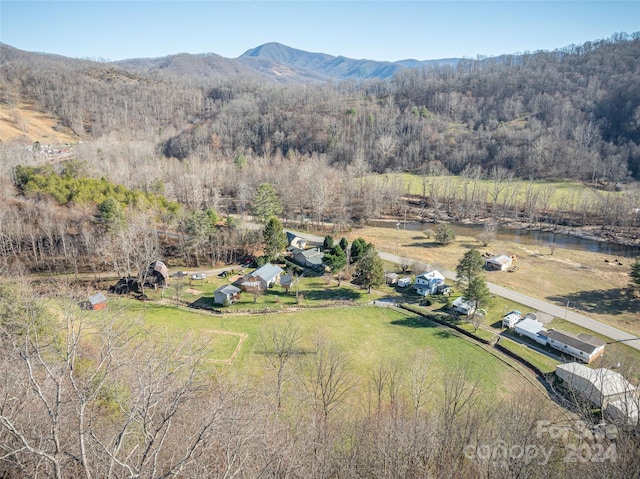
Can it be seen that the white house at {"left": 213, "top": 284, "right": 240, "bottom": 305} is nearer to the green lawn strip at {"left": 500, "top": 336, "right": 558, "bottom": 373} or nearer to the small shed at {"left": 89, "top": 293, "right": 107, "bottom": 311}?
the small shed at {"left": 89, "top": 293, "right": 107, "bottom": 311}

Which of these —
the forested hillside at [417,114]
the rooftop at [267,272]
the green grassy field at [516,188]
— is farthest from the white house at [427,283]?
the forested hillside at [417,114]

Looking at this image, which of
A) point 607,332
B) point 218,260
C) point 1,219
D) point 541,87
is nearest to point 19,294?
point 218,260

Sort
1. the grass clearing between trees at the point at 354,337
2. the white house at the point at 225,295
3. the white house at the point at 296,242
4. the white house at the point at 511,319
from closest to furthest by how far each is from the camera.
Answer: the grass clearing between trees at the point at 354,337 < the white house at the point at 511,319 < the white house at the point at 225,295 < the white house at the point at 296,242

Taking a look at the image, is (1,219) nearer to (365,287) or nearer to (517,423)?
(365,287)

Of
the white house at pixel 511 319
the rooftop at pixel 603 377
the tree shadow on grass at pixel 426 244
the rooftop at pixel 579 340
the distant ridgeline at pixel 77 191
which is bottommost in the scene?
the tree shadow on grass at pixel 426 244

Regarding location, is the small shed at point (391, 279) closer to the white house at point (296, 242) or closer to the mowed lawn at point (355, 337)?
the mowed lawn at point (355, 337)

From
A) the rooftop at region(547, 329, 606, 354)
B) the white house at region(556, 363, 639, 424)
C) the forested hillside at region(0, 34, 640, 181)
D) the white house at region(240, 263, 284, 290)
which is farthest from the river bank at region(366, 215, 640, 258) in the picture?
the white house at region(556, 363, 639, 424)
